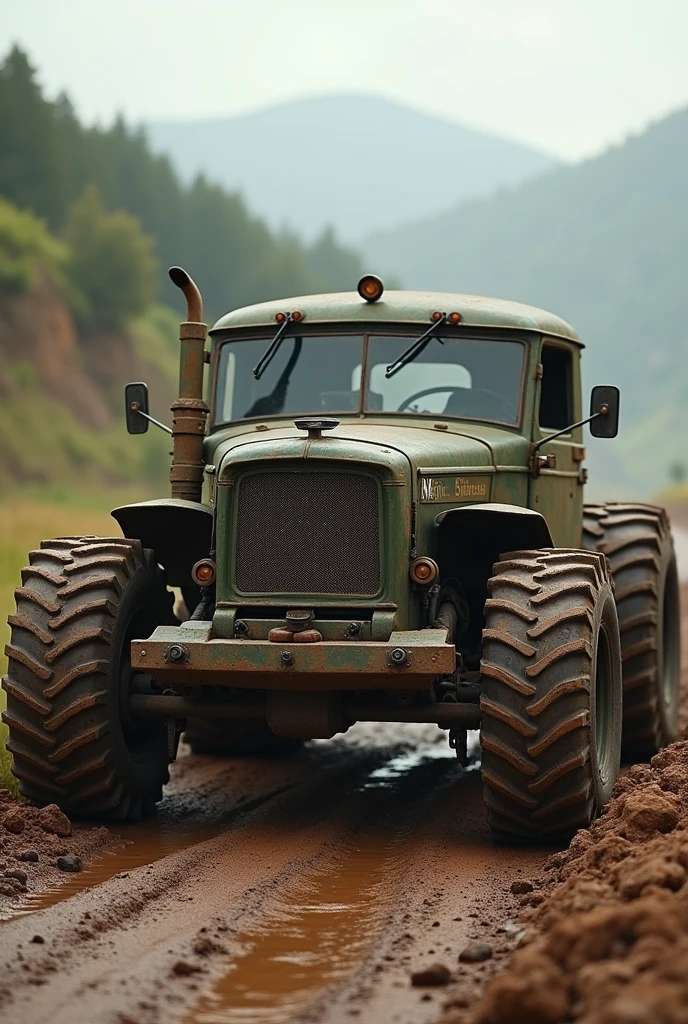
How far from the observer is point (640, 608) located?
9.96 m

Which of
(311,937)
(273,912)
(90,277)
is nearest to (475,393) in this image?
(273,912)

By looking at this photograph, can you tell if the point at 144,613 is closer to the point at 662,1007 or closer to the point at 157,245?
the point at 662,1007

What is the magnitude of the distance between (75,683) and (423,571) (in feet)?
5.87

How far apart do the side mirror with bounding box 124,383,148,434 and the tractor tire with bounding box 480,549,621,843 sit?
2.96 metres

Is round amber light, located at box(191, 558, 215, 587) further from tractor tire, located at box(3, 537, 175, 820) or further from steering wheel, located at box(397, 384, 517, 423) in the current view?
steering wheel, located at box(397, 384, 517, 423)

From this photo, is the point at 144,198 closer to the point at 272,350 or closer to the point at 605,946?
the point at 272,350

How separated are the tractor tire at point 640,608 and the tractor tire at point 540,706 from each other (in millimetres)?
2203

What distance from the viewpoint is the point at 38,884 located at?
22.8 feet

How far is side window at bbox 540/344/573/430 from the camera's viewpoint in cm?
977

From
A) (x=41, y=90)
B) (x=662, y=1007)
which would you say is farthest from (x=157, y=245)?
(x=662, y=1007)

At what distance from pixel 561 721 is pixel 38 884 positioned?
2.42 meters

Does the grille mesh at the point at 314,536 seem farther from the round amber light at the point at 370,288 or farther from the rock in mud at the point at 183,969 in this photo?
the rock in mud at the point at 183,969

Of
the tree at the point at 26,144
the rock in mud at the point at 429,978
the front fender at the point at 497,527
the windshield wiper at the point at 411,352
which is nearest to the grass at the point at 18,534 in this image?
the front fender at the point at 497,527

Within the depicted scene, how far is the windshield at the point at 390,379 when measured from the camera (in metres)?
9.34
